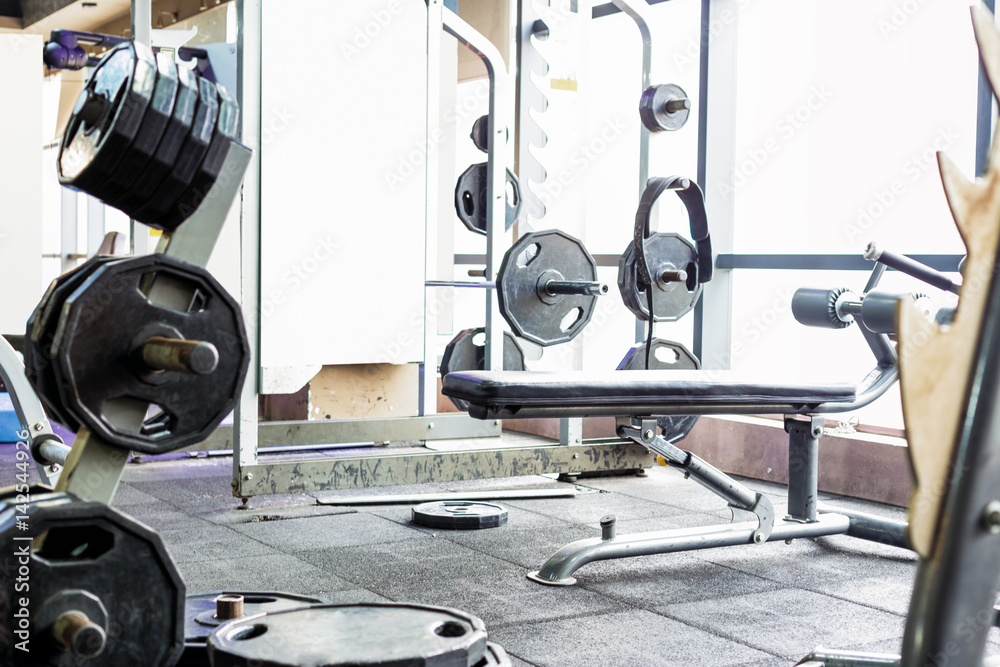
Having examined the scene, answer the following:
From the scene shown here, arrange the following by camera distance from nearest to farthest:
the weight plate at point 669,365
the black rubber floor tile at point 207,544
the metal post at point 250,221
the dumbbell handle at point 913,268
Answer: the dumbbell handle at point 913,268 → the black rubber floor tile at point 207,544 → the weight plate at point 669,365 → the metal post at point 250,221

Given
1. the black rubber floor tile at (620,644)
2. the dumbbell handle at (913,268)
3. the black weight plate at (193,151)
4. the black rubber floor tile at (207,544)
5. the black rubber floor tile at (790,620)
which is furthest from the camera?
the black rubber floor tile at (207,544)

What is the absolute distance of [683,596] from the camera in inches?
98.2

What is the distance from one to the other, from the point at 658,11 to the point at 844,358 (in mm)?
2078

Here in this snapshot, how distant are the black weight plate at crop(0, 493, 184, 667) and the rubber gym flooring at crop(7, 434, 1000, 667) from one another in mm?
1080

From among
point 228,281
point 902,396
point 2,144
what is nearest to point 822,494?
point 228,281

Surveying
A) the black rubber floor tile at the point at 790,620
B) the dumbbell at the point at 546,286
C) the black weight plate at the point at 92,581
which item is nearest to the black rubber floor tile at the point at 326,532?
the dumbbell at the point at 546,286

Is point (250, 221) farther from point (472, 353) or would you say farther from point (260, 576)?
point (260, 576)

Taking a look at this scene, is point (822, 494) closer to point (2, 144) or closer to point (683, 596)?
point (683, 596)

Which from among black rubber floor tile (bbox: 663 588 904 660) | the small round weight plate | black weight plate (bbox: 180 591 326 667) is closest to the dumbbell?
the small round weight plate

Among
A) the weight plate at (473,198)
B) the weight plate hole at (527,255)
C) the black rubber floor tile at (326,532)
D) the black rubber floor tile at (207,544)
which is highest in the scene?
the weight plate at (473,198)

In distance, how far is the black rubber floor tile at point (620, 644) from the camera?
2.00m

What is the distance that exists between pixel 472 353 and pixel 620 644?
2.03 meters

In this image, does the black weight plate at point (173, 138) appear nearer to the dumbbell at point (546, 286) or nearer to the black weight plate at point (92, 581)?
the black weight plate at point (92, 581)

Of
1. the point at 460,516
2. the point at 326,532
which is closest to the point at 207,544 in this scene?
the point at 326,532
